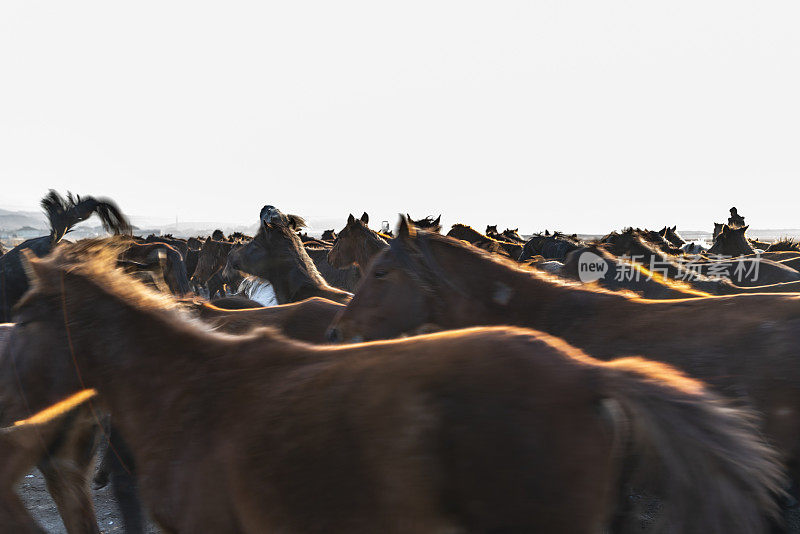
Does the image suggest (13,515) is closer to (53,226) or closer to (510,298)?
(510,298)

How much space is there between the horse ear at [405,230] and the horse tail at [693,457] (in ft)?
8.47

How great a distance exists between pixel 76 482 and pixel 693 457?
294cm

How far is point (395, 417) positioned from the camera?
1.65m

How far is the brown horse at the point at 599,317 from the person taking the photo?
117 inches

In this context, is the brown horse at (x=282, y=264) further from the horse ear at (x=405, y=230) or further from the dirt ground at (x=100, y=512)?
the horse ear at (x=405, y=230)

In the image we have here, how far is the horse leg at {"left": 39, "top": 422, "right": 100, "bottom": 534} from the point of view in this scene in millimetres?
2594

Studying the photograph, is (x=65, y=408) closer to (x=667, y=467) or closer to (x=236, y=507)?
(x=236, y=507)

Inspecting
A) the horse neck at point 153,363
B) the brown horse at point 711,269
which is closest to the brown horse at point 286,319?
the horse neck at point 153,363

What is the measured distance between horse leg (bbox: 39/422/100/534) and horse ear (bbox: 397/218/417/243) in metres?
2.45

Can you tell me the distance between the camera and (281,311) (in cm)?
514

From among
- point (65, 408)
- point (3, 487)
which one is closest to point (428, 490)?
point (65, 408)

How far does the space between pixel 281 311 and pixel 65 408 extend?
291cm

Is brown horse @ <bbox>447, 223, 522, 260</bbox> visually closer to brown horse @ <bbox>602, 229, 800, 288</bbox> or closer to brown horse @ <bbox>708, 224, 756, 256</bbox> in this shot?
brown horse @ <bbox>602, 229, 800, 288</bbox>

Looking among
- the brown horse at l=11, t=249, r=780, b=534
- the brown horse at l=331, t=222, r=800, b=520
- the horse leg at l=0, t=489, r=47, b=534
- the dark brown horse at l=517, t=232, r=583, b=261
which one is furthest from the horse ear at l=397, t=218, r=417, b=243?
the dark brown horse at l=517, t=232, r=583, b=261
